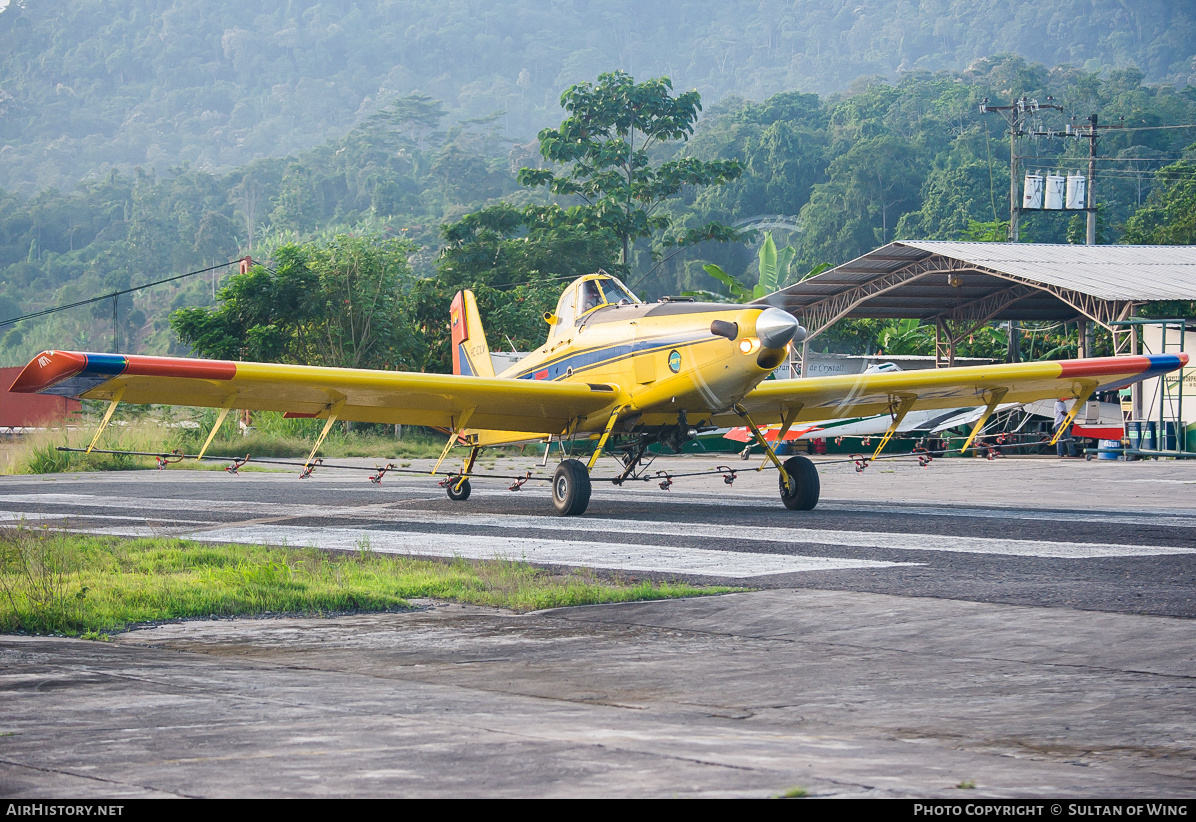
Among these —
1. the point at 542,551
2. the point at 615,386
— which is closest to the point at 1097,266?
the point at 615,386

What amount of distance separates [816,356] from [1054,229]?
1771 inches

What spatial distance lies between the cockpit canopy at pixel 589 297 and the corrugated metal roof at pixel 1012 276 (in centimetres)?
1667

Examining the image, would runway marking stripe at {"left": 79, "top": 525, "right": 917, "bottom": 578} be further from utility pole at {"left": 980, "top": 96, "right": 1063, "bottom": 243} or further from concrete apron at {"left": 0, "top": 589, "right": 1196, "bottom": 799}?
utility pole at {"left": 980, "top": 96, "right": 1063, "bottom": 243}

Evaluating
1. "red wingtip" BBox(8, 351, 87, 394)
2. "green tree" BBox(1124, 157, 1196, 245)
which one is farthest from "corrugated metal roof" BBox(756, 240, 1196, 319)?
"red wingtip" BBox(8, 351, 87, 394)

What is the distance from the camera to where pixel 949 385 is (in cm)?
1666

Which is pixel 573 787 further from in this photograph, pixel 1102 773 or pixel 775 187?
pixel 775 187

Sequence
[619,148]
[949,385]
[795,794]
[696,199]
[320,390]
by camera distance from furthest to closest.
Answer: [696,199] < [619,148] < [949,385] < [320,390] < [795,794]

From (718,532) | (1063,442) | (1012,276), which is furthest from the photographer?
(1063,442)

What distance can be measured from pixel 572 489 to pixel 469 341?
6.70 meters

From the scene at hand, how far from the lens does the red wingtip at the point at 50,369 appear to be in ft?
42.8

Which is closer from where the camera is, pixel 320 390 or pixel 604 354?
pixel 320 390

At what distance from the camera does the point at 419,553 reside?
11.1 meters

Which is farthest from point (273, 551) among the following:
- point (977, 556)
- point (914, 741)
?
point (914, 741)

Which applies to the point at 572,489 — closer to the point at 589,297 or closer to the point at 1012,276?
the point at 589,297
